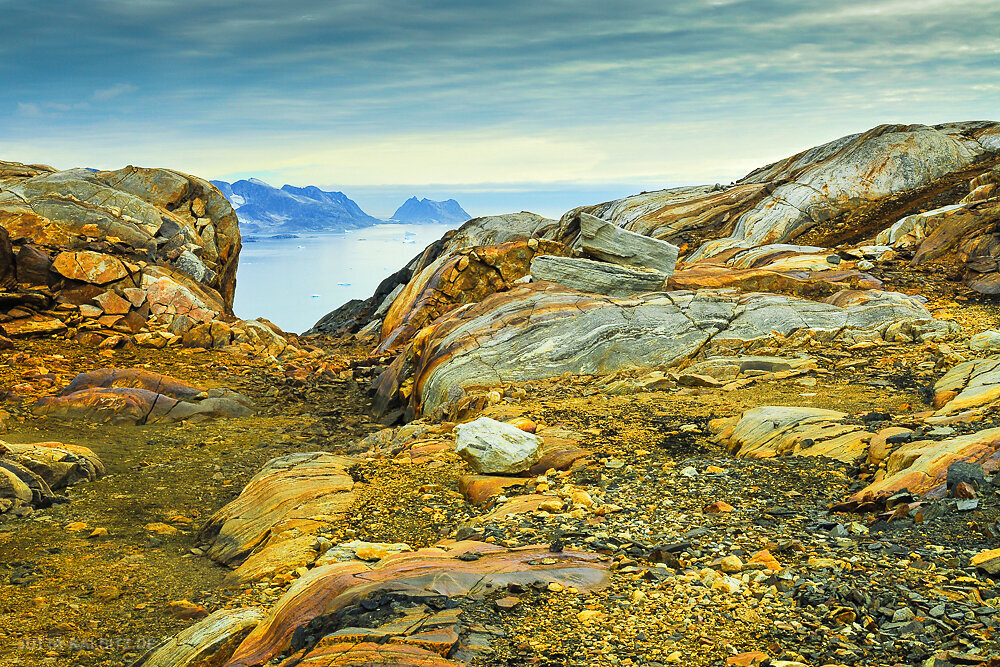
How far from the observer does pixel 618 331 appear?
19.3 metres

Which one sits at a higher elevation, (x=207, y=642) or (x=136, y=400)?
(x=136, y=400)

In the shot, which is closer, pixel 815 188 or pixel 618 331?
pixel 618 331

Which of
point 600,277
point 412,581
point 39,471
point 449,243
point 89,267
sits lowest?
point 39,471

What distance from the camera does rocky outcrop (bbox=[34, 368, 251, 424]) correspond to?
19.1m

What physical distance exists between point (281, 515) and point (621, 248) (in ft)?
52.5

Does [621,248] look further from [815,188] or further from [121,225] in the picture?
[121,225]

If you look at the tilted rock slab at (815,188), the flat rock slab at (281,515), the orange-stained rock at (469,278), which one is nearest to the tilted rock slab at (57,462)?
the flat rock slab at (281,515)

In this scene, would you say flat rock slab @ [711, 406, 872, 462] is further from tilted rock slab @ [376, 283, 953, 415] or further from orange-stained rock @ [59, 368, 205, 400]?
orange-stained rock @ [59, 368, 205, 400]

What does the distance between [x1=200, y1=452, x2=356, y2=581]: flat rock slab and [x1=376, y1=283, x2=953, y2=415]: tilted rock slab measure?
231 inches

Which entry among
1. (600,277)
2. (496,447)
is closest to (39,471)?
(496,447)

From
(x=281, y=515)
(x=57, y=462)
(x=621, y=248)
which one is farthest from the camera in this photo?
(x=621, y=248)

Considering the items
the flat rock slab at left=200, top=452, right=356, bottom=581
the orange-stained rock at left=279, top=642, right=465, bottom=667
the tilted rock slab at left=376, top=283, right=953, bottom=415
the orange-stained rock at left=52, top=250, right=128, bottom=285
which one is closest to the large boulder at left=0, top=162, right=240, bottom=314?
the orange-stained rock at left=52, top=250, right=128, bottom=285

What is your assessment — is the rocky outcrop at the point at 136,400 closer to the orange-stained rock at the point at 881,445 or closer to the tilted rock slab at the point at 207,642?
the tilted rock slab at the point at 207,642

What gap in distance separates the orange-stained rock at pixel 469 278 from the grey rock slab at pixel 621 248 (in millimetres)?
3866
